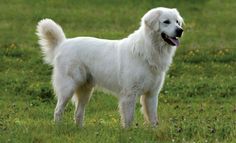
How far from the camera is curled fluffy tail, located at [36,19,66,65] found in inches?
358

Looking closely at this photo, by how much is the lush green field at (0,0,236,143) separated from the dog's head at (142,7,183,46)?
4.14 feet

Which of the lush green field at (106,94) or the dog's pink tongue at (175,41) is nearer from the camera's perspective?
the lush green field at (106,94)

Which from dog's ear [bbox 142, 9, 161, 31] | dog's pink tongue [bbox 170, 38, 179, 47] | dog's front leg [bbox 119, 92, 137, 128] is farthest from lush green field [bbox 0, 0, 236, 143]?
dog's ear [bbox 142, 9, 161, 31]

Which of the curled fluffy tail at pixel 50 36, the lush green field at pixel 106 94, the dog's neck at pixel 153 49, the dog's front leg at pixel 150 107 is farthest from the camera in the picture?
the curled fluffy tail at pixel 50 36

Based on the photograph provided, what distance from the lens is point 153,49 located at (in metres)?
8.27

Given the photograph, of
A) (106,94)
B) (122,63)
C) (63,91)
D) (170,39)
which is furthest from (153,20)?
(106,94)

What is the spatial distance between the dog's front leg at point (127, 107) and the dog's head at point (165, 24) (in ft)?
3.31

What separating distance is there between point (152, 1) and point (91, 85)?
17384mm

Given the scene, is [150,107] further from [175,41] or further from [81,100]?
[81,100]

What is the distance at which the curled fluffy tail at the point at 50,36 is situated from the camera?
9.09 m

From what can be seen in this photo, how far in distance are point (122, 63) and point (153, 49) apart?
20.7 inches

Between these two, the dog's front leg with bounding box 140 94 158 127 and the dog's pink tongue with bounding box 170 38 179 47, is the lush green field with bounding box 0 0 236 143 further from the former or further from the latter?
the dog's pink tongue with bounding box 170 38 179 47

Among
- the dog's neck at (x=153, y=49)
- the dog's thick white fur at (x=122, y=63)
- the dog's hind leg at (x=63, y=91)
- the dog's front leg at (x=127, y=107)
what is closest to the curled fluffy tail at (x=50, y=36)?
the dog's thick white fur at (x=122, y=63)

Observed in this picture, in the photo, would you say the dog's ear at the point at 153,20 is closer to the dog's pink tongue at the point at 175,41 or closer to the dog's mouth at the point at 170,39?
the dog's mouth at the point at 170,39
